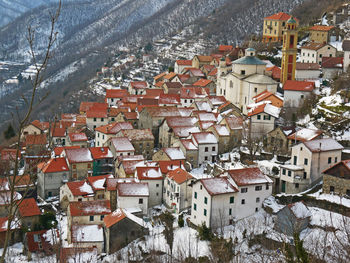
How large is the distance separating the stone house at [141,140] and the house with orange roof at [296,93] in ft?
44.5

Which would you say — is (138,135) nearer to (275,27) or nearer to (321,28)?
(321,28)

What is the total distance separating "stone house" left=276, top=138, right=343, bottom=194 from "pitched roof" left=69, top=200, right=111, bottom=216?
12598mm

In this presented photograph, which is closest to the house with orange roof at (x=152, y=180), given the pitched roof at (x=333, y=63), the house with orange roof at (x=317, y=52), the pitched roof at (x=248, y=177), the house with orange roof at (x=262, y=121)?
the pitched roof at (x=248, y=177)

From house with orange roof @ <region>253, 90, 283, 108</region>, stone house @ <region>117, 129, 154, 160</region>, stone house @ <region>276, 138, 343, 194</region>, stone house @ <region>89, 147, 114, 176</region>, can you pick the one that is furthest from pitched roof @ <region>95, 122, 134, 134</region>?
stone house @ <region>276, 138, 343, 194</region>

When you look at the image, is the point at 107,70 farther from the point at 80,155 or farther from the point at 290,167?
the point at 290,167

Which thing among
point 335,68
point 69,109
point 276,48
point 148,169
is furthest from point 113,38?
point 148,169

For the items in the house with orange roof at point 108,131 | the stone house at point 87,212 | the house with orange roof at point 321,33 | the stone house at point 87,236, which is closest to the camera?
the stone house at point 87,236

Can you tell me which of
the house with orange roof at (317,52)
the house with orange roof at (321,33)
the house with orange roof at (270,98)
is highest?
the house with orange roof at (321,33)

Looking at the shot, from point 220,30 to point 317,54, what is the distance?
60.0 meters

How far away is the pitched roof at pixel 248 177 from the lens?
32.0 metres

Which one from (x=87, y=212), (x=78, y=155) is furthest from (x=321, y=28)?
(x=87, y=212)

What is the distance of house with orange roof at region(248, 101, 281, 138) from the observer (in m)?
42.6

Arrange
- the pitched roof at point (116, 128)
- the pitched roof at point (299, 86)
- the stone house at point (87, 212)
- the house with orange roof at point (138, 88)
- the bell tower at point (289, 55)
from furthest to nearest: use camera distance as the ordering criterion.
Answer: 1. the house with orange roof at point (138, 88)
2. the bell tower at point (289, 55)
3. the pitched roof at point (116, 128)
4. the pitched roof at point (299, 86)
5. the stone house at point (87, 212)

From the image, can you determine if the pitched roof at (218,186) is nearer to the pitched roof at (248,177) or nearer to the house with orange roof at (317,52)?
the pitched roof at (248,177)
